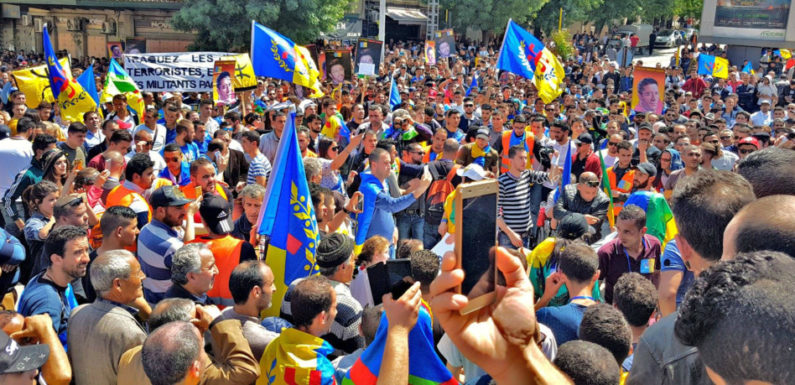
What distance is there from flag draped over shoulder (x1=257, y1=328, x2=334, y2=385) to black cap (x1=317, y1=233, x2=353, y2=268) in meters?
1.05

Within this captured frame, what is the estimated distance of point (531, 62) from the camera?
1335cm

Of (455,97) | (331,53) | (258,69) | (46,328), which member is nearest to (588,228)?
(46,328)

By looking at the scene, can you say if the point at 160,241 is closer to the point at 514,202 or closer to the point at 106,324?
the point at 106,324

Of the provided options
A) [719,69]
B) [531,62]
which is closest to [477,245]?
[531,62]

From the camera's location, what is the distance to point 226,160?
8.61 meters

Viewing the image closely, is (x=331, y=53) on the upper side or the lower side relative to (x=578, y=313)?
upper

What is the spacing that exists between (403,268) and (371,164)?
244cm

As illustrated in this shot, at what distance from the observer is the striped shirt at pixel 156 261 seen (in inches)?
192

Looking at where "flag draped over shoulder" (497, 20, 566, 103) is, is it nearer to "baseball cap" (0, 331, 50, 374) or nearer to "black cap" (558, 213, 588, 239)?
"black cap" (558, 213, 588, 239)

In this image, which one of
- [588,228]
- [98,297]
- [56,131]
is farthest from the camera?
[56,131]

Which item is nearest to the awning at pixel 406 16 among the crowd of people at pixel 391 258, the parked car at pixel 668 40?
the parked car at pixel 668 40

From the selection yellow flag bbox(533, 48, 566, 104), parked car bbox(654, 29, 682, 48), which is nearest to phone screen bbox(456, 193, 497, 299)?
yellow flag bbox(533, 48, 566, 104)

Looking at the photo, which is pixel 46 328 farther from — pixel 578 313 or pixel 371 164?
pixel 371 164

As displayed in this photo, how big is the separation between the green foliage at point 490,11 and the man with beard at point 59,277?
3907 cm
